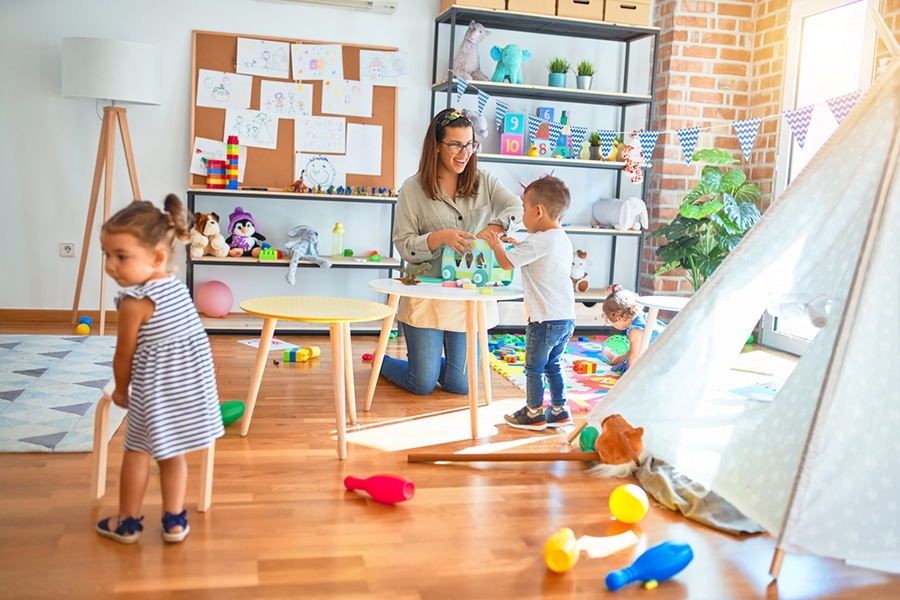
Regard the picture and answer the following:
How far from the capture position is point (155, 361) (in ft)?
6.09

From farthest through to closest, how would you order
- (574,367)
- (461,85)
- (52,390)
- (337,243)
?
(337,243)
(461,85)
(574,367)
(52,390)

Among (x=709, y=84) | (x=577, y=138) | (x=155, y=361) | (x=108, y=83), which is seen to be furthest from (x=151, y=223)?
(x=709, y=84)

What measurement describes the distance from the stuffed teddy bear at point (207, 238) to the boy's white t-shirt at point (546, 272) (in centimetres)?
219

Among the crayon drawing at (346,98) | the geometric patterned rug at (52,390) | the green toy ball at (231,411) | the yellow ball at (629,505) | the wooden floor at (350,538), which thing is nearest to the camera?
the wooden floor at (350,538)

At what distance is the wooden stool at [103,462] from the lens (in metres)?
2.07

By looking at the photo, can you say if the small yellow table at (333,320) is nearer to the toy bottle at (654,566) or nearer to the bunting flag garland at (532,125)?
the toy bottle at (654,566)

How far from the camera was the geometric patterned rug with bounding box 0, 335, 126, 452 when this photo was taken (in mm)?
2652

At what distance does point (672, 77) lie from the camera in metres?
5.03

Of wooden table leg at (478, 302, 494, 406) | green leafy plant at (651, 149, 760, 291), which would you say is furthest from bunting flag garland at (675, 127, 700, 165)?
wooden table leg at (478, 302, 494, 406)

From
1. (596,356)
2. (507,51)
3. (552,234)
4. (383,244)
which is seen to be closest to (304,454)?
(552,234)

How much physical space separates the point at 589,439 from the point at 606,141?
2706mm

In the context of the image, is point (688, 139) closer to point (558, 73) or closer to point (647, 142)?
point (647, 142)

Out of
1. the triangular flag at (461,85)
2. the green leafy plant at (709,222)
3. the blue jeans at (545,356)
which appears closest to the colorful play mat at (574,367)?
the blue jeans at (545,356)

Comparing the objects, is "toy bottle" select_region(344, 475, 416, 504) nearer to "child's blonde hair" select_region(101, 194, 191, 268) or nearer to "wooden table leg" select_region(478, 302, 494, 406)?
"child's blonde hair" select_region(101, 194, 191, 268)
